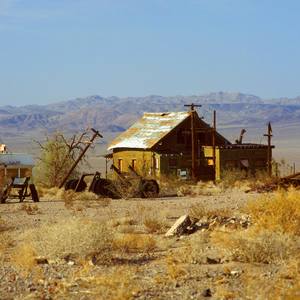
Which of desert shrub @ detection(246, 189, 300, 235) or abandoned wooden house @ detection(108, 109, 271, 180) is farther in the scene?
abandoned wooden house @ detection(108, 109, 271, 180)

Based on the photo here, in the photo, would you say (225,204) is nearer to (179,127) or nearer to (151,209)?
(151,209)

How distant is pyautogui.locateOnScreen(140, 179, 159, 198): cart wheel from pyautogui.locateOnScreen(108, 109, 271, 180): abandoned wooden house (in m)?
13.9

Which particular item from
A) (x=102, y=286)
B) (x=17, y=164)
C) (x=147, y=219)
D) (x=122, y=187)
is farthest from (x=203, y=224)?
(x=17, y=164)

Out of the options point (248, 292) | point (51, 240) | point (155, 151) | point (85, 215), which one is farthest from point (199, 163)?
point (248, 292)

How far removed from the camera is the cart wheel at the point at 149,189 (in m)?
34.6

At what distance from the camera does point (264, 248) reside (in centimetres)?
1361

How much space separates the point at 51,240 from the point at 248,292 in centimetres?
478

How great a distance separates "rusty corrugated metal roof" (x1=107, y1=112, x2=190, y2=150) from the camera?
5272 centimetres

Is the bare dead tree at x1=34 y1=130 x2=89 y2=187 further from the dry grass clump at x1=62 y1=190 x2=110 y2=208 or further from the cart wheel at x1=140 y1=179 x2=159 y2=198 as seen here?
the dry grass clump at x1=62 y1=190 x2=110 y2=208

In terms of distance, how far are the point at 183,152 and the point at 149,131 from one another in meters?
3.32

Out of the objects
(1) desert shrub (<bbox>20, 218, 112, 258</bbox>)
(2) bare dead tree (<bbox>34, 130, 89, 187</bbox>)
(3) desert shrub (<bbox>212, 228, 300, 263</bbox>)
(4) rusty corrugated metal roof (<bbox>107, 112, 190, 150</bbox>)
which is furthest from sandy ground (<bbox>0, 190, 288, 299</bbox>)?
(4) rusty corrugated metal roof (<bbox>107, 112, 190, 150</bbox>)

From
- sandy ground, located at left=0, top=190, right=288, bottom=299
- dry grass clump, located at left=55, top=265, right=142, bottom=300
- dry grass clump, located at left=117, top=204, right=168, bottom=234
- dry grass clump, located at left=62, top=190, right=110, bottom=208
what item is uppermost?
dry grass clump, located at left=55, top=265, right=142, bottom=300

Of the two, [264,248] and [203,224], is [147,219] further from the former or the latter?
[264,248]

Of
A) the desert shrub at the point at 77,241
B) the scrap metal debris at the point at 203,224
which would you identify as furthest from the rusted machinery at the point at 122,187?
the desert shrub at the point at 77,241
